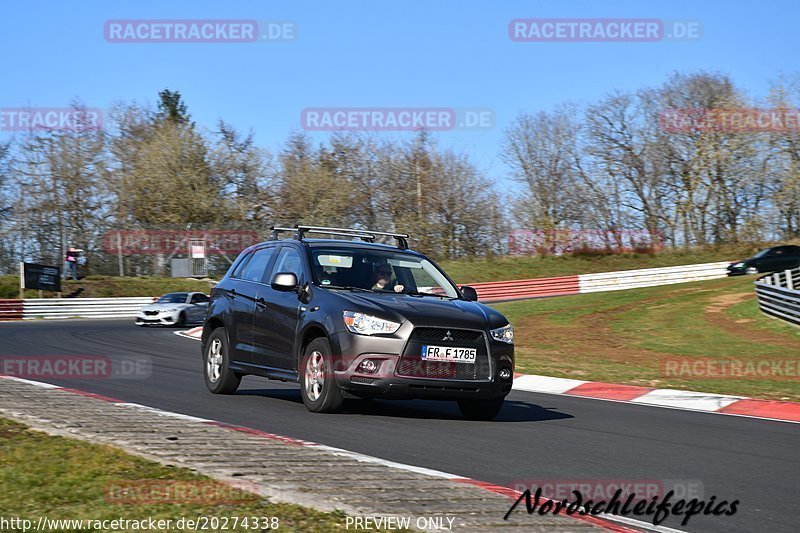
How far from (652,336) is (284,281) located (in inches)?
645

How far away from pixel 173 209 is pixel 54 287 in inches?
734

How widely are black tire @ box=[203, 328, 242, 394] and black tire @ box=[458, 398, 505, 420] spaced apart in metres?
2.83

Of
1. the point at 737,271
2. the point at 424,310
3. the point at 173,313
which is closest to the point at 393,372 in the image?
the point at 424,310

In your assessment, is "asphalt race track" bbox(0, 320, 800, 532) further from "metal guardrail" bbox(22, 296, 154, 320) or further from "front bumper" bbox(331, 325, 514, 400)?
"metal guardrail" bbox(22, 296, 154, 320)

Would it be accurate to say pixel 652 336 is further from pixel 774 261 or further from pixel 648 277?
pixel 648 277

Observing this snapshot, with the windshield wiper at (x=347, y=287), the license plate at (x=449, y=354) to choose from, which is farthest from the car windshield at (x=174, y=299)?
the license plate at (x=449, y=354)

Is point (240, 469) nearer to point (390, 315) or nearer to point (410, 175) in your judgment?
point (390, 315)

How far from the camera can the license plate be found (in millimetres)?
9227

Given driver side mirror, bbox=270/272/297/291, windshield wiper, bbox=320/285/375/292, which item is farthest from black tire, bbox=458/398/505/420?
driver side mirror, bbox=270/272/297/291

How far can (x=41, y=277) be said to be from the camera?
140 ft

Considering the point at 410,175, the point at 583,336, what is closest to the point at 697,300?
the point at 583,336

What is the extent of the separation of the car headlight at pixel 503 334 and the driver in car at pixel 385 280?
1183 millimetres

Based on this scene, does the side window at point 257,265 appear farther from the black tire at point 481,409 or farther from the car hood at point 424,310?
the black tire at point 481,409

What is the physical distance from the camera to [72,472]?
18.3ft
